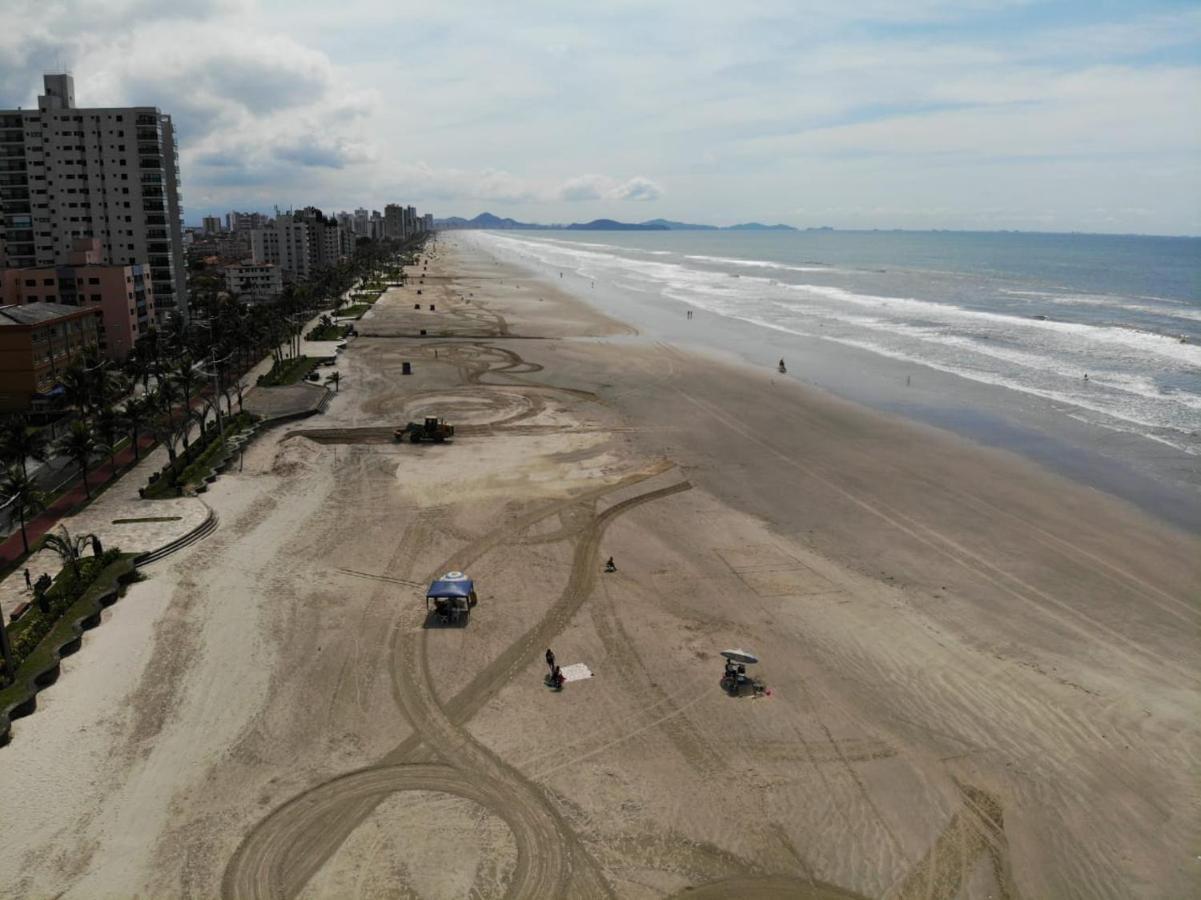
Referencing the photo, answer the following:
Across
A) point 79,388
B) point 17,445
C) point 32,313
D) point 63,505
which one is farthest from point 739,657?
point 32,313

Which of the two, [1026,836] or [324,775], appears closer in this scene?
A: [1026,836]

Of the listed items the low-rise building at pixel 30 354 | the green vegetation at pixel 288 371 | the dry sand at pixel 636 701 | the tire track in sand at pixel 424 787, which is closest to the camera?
the tire track in sand at pixel 424 787

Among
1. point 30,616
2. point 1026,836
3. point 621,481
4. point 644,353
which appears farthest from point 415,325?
point 1026,836

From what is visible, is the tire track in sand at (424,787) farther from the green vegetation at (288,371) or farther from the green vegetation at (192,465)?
the green vegetation at (288,371)

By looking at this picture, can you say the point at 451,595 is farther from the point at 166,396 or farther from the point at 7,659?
the point at 166,396

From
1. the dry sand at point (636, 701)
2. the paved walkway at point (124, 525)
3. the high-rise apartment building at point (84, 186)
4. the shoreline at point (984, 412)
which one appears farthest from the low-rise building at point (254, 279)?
the paved walkway at point (124, 525)

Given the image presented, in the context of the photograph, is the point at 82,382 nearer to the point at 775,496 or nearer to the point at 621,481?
the point at 621,481
